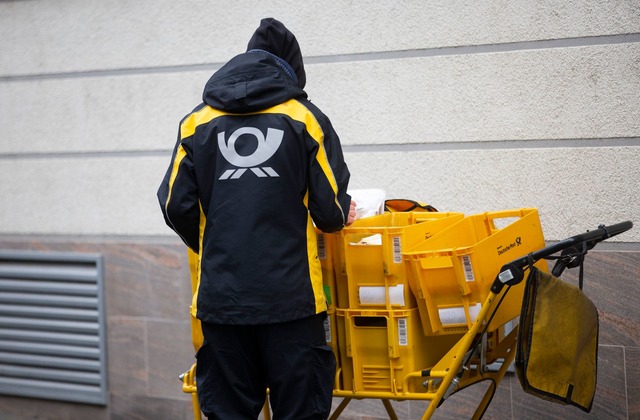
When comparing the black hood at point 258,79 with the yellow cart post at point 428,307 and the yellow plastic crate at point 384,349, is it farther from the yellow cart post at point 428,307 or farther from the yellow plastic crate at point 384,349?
the yellow plastic crate at point 384,349

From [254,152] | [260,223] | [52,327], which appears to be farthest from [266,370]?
[52,327]

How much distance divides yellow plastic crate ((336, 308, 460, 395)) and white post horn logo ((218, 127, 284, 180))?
0.71 meters

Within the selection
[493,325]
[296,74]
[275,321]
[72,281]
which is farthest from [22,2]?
[493,325]

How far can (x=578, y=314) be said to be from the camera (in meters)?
3.73

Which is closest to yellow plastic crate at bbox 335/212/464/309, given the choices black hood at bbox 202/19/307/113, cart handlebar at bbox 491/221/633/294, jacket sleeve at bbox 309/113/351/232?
jacket sleeve at bbox 309/113/351/232

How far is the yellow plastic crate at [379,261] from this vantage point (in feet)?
12.6

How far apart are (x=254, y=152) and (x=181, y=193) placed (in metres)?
0.36

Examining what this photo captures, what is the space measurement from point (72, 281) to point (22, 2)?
1952 mm

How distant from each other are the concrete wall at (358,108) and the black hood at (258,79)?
163cm

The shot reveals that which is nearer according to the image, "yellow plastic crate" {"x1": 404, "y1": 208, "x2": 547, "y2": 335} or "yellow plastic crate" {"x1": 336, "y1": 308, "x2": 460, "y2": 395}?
"yellow plastic crate" {"x1": 404, "y1": 208, "x2": 547, "y2": 335}

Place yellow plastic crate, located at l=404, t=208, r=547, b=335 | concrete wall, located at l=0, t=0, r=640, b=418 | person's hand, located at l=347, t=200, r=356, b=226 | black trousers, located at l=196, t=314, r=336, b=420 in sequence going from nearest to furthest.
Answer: yellow plastic crate, located at l=404, t=208, r=547, b=335 < black trousers, located at l=196, t=314, r=336, b=420 < person's hand, located at l=347, t=200, r=356, b=226 < concrete wall, located at l=0, t=0, r=640, b=418

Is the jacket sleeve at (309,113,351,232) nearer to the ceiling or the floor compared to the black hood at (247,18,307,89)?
nearer to the floor

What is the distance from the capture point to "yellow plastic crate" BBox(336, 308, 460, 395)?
153 inches

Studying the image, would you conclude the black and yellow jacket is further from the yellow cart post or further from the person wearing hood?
the yellow cart post
